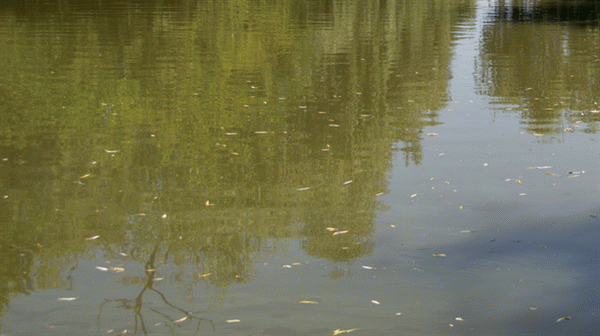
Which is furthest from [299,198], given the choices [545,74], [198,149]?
[545,74]

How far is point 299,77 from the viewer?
53.3 ft

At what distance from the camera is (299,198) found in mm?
7969

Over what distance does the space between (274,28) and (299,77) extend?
1344 centimetres

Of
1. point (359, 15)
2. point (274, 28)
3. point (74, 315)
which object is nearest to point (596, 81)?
point (74, 315)

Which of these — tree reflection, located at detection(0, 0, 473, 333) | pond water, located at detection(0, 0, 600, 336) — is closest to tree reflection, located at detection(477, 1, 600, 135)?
pond water, located at detection(0, 0, 600, 336)

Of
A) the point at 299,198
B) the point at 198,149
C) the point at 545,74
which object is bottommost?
the point at 299,198

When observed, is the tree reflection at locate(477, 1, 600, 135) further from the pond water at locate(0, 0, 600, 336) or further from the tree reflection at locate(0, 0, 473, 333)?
the tree reflection at locate(0, 0, 473, 333)

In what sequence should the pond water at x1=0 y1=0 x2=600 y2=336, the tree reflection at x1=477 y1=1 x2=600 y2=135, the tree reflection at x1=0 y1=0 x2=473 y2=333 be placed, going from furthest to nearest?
the tree reflection at x1=477 y1=1 x2=600 y2=135 → the tree reflection at x1=0 y1=0 x2=473 y2=333 → the pond water at x1=0 y1=0 x2=600 y2=336

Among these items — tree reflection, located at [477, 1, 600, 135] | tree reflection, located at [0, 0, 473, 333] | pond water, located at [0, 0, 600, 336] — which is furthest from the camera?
tree reflection, located at [477, 1, 600, 135]

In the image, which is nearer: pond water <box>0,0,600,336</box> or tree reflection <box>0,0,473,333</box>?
pond water <box>0,0,600,336</box>

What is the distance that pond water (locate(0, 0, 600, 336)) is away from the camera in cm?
553

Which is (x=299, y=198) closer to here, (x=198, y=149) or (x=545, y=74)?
(x=198, y=149)

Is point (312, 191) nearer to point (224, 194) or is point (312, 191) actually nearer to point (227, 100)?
point (224, 194)

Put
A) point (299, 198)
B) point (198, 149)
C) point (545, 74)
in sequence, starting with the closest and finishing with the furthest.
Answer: point (299, 198) < point (198, 149) < point (545, 74)
